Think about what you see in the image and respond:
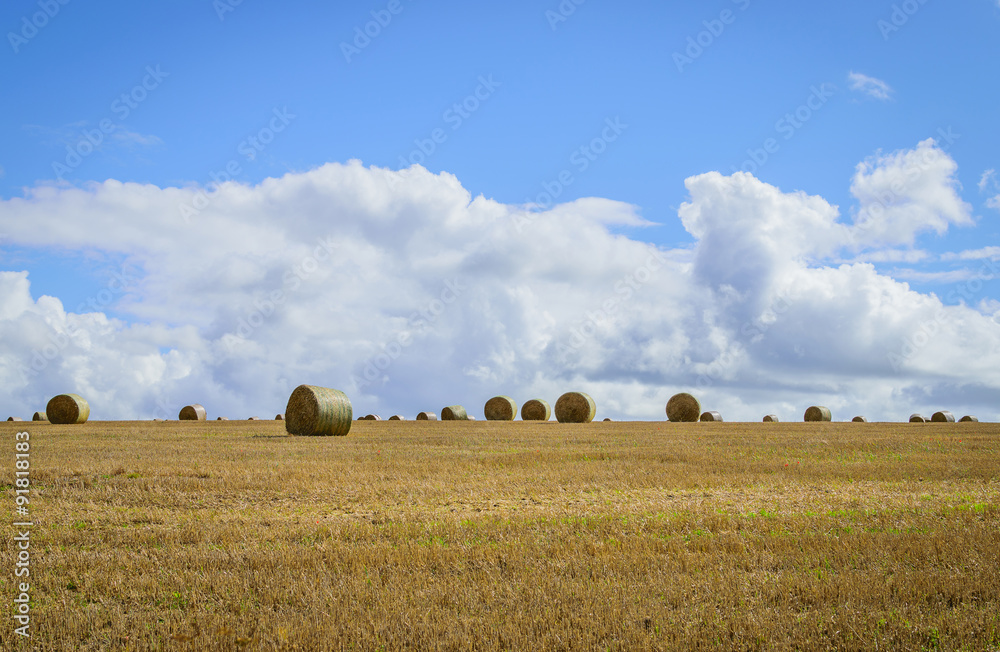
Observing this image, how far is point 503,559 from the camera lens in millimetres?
6770

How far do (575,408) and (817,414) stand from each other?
78.0ft

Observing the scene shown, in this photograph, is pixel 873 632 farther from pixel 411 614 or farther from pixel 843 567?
pixel 411 614

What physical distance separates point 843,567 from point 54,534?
8741 millimetres

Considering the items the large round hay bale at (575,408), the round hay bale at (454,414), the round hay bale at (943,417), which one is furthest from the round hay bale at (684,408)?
the round hay bale at (943,417)

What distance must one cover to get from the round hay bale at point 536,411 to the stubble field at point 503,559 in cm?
3363

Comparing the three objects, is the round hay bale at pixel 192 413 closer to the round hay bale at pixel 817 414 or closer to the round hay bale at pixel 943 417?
the round hay bale at pixel 817 414

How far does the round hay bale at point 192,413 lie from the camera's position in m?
48.1

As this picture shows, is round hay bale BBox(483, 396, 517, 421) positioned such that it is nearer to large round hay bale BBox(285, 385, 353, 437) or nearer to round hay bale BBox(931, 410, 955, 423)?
large round hay bale BBox(285, 385, 353, 437)

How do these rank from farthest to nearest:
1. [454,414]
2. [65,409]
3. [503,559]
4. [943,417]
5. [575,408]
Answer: [943,417] < [454,414] < [575,408] < [65,409] < [503,559]

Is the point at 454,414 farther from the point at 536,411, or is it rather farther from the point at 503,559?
the point at 503,559

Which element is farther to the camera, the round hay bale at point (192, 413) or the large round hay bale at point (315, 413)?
the round hay bale at point (192, 413)

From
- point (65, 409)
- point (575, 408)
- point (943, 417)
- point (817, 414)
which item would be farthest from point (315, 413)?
point (943, 417)

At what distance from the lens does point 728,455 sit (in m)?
17.6

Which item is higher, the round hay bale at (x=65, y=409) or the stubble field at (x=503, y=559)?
the round hay bale at (x=65, y=409)
